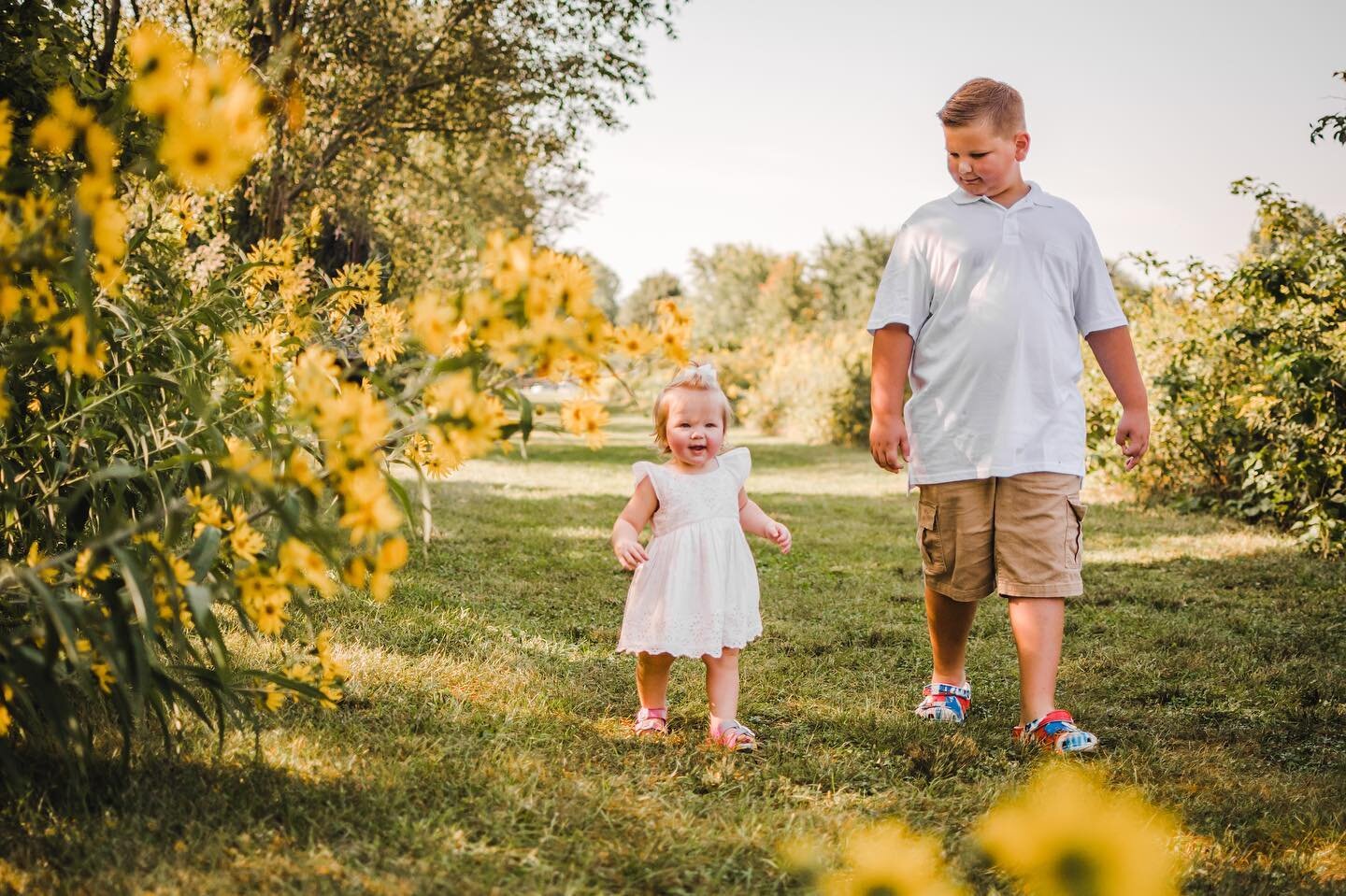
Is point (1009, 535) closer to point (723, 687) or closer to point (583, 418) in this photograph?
point (723, 687)

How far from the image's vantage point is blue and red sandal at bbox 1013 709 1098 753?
2.76 metres

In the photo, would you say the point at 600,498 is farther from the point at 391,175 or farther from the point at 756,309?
the point at 756,309

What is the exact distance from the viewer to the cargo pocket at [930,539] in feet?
10.2

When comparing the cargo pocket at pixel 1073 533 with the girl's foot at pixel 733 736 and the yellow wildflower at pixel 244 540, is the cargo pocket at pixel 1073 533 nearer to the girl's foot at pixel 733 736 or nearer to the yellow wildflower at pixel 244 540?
the girl's foot at pixel 733 736

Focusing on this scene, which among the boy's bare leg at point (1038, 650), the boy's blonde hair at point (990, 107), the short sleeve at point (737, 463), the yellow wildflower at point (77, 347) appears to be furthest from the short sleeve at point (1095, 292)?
the yellow wildflower at point (77, 347)

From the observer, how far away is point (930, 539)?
3.13m

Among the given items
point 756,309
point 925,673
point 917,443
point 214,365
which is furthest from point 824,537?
point 756,309

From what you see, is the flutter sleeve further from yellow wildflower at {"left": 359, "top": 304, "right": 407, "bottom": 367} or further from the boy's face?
the boy's face

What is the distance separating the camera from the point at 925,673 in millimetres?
3740

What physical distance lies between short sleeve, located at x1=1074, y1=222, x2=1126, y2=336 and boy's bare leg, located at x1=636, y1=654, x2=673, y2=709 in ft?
5.32

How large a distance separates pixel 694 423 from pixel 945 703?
118 centimetres

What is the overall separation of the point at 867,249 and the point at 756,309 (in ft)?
36.0


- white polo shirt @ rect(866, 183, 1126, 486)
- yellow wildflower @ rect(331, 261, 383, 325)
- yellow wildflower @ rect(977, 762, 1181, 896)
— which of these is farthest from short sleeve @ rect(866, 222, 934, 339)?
yellow wildflower @ rect(977, 762, 1181, 896)

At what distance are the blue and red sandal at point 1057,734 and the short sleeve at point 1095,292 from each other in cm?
117
